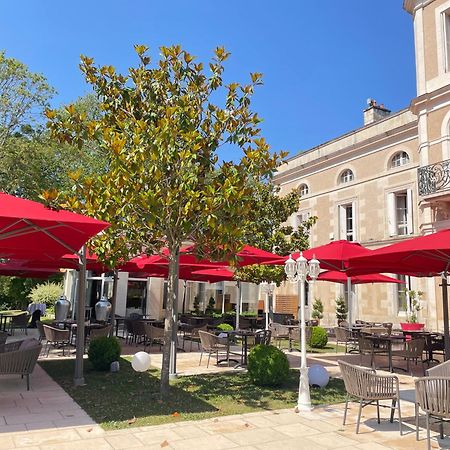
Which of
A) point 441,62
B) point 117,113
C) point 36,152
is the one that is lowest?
point 117,113

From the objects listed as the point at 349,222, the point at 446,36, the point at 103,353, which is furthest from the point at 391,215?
the point at 103,353

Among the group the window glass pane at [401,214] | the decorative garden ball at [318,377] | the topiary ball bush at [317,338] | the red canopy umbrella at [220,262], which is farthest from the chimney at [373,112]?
the decorative garden ball at [318,377]

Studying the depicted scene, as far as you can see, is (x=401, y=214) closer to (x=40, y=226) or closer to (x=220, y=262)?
(x=220, y=262)

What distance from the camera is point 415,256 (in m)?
7.70

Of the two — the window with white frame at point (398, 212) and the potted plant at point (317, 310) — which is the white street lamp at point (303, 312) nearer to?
the window with white frame at point (398, 212)

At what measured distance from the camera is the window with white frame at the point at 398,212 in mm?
20375

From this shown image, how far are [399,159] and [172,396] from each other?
57.5ft

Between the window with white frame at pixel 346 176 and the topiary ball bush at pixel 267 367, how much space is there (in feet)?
56.3

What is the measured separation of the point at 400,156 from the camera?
20719 mm

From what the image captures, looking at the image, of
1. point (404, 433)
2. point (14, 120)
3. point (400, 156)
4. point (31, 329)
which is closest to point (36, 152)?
point (14, 120)

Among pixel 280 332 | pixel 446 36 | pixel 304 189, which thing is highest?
pixel 446 36

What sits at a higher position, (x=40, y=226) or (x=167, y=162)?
(x=167, y=162)

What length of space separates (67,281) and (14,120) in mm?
9385

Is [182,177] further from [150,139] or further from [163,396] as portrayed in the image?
[163,396]
